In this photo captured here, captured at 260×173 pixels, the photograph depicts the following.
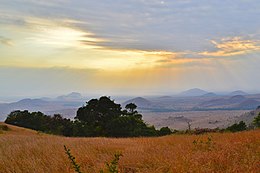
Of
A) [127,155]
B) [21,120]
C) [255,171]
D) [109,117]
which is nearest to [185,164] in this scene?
[255,171]

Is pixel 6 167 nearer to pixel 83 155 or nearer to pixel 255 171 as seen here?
pixel 83 155

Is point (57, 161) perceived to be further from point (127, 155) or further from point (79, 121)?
point (79, 121)

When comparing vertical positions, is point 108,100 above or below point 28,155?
above

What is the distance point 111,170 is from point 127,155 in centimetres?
475

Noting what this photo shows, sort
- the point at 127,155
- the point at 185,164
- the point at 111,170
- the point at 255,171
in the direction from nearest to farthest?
1. the point at 111,170
2. the point at 255,171
3. the point at 185,164
4. the point at 127,155

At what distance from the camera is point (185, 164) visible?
6508 mm

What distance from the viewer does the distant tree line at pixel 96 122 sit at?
33875 millimetres

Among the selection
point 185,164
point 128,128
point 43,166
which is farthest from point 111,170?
point 128,128

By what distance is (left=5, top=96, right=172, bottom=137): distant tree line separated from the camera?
33875 millimetres

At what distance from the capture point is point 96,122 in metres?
36.3

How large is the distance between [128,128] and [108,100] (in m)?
5.86

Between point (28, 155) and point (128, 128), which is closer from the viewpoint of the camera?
point (28, 155)

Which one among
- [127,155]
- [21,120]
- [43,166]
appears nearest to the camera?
[43,166]

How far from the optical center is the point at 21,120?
135 ft
